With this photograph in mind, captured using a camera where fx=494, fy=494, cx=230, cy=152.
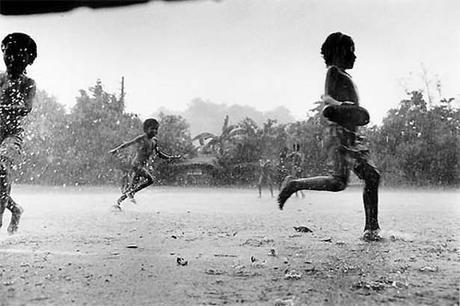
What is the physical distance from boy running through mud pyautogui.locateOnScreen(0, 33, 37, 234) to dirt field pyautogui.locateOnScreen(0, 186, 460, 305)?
25cm

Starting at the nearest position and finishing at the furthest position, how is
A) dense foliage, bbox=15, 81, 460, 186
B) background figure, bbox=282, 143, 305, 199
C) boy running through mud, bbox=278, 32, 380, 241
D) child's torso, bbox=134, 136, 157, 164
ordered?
1. boy running through mud, bbox=278, 32, 380, 241
2. dense foliage, bbox=15, 81, 460, 186
3. background figure, bbox=282, 143, 305, 199
4. child's torso, bbox=134, 136, 157, 164

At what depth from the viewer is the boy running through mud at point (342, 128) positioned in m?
2.23

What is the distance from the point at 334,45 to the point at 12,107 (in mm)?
1555

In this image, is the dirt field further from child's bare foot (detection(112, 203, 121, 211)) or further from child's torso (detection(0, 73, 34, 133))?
child's torso (detection(0, 73, 34, 133))

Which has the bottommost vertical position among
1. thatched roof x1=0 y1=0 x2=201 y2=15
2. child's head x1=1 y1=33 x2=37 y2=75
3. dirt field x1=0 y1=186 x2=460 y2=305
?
dirt field x1=0 y1=186 x2=460 y2=305

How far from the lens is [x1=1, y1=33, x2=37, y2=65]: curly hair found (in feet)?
8.09

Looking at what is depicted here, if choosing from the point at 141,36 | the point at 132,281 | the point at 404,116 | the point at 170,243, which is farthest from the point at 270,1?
the point at 132,281

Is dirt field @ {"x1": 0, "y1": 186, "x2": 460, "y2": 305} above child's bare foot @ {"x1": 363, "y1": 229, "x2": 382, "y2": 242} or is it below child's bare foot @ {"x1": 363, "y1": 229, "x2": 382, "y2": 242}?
below

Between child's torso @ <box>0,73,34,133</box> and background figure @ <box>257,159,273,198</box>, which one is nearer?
child's torso @ <box>0,73,34,133</box>

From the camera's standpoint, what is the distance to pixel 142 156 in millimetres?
4059

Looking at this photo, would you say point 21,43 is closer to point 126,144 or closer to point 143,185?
point 126,144

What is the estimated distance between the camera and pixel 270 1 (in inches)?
118

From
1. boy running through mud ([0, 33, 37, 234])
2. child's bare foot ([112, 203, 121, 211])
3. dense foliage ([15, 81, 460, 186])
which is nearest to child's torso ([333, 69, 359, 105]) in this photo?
dense foliage ([15, 81, 460, 186])

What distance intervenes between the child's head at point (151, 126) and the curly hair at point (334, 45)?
1907 millimetres
